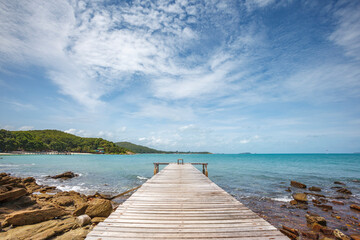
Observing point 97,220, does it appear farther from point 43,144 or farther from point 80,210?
point 43,144

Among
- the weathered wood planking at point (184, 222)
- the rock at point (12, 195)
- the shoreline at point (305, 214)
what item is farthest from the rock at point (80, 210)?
the weathered wood planking at point (184, 222)

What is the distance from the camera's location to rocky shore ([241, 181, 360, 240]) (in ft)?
27.3

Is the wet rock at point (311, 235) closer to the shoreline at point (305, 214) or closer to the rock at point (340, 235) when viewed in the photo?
the shoreline at point (305, 214)

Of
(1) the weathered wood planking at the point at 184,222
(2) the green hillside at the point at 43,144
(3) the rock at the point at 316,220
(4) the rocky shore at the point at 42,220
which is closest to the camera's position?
(1) the weathered wood planking at the point at 184,222

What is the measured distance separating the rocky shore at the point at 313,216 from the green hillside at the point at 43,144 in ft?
445

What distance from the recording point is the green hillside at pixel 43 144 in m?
101

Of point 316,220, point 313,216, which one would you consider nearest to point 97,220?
point 316,220

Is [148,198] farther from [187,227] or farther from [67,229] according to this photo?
[67,229]

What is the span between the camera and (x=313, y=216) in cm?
1012

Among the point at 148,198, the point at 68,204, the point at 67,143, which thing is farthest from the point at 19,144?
the point at 148,198

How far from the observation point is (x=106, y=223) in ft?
14.0

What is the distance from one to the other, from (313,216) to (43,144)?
155154 mm

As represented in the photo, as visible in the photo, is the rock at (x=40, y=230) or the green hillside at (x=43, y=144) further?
the green hillside at (x=43, y=144)

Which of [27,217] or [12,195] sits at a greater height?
[12,195]
